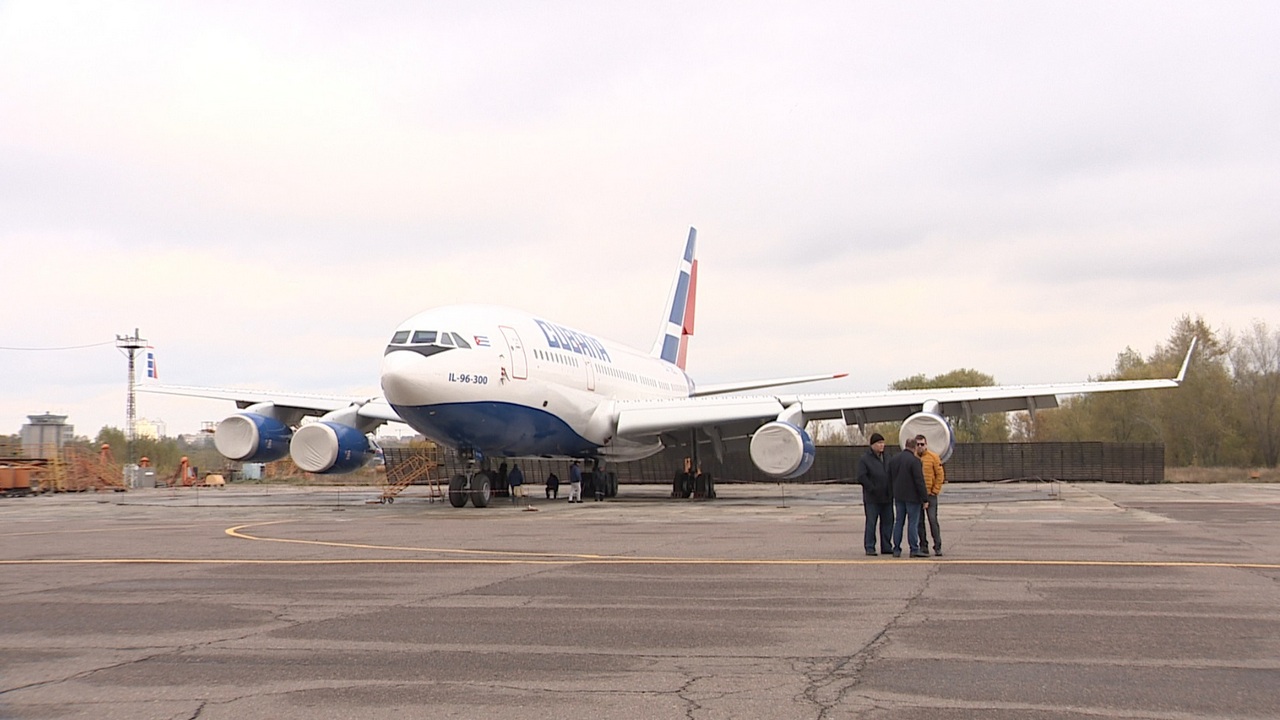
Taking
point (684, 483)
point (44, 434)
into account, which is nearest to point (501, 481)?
point (684, 483)

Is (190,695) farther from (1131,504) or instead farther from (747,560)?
(1131,504)

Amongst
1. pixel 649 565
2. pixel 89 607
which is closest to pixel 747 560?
pixel 649 565

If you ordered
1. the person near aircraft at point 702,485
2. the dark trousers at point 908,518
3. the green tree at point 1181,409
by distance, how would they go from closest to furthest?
1. the dark trousers at point 908,518
2. the person near aircraft at point 702,485
3. the green tree at point 1181,409

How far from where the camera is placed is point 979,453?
49281 mm

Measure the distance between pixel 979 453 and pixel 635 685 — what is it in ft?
149

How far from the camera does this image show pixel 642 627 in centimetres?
812

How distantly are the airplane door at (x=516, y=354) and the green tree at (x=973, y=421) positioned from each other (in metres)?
54.5

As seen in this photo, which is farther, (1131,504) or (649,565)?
(1131,504)

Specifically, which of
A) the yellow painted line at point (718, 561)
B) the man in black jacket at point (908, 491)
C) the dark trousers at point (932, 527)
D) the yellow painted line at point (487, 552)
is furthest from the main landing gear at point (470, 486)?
the dark trousers at point (932, 527)

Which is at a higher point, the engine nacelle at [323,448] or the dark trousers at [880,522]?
the engine nacelle at [323,448]

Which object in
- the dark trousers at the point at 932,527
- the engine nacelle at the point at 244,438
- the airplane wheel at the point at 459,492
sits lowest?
the dark trousers at the point at 932,527

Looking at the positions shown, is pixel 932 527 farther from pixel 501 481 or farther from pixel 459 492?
pixel 501 481

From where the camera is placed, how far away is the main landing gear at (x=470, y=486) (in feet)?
84.8

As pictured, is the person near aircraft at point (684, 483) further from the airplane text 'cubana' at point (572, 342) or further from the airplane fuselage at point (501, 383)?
the airplane text 'cubana' at point (572, 342)
